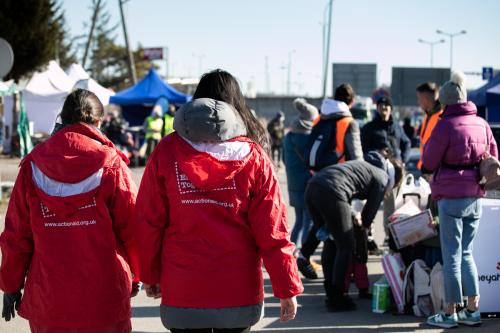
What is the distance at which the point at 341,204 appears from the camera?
7.08 meters

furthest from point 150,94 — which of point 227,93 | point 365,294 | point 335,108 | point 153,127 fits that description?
point 227,93

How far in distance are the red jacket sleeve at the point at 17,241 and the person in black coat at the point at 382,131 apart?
20.4ft

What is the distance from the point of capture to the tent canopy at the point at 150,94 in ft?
83.7

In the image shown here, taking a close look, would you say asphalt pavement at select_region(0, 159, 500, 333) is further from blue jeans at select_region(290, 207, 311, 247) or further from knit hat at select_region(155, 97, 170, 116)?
knit hat at select_region(155, 97, 170, 116)

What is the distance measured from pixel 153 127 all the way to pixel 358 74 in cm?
2438

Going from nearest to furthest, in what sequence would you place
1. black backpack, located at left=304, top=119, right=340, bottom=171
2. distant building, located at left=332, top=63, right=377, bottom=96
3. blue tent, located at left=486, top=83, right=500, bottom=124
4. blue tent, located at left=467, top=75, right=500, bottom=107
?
black backpack, located at left=304, top=119, right=340, bottom=171 → blue tent, located at left=486, top=83, right=500, bottom=124 → blue tent, located at left=467, top=75, right=500, bottom=107 → distant building, located at left=332, top=63, right=377, bottom=96

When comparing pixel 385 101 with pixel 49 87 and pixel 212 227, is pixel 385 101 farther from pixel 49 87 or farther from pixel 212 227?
pixel 49 87

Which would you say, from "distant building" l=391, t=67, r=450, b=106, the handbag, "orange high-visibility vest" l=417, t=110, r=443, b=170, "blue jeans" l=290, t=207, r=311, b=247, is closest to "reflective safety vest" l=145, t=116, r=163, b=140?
"blue jeans" l=290, t=207, r=311, b=247

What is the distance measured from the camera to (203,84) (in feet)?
13.2

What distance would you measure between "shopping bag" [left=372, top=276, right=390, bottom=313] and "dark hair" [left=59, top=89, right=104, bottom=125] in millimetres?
3727

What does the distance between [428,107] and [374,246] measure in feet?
6.04

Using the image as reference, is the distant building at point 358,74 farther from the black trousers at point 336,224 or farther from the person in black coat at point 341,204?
the black trousers at point 336,224

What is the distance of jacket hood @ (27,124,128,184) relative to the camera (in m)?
4.09

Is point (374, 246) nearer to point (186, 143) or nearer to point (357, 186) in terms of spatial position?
point (357, 186)
